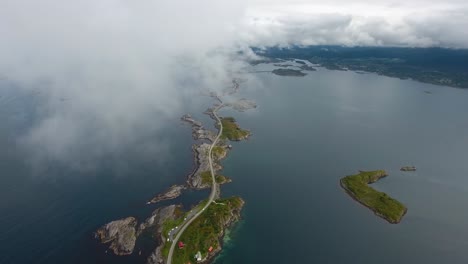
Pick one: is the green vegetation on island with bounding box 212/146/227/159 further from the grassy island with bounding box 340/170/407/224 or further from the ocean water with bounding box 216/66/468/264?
the grassy island with bounding box 340/170/407/224

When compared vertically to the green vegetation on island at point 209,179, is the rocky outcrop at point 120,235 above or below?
above

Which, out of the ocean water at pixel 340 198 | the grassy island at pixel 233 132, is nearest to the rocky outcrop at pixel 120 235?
the ocean water at pixel 340 198

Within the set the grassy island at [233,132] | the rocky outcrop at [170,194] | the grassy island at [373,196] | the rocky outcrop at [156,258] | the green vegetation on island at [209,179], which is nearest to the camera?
the rocky outcrop at [156,258]

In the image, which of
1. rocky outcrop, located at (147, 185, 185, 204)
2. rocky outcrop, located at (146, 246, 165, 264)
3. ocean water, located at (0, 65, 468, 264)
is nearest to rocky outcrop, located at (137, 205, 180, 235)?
ocean water, located at (0, 65, 468, 264)

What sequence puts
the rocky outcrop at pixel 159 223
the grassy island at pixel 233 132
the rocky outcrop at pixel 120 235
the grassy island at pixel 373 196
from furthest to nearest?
the grassy island at pixel 233 132, the grassy island at pixel 373 196, the rocky outcrop at pixel 120 235, the rocky outcrop at pixel 159 223

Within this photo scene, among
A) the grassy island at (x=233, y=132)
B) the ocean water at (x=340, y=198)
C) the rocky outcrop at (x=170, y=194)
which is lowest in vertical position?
the ocean water at (x=340, y=198)

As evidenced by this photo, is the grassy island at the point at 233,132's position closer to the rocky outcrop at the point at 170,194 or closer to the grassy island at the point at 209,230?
the rocky outcrop at the point at 170,194

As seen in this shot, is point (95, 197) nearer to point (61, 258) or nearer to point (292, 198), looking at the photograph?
point (61, 258)

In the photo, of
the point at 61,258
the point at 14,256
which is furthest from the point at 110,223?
the point at 14,256
